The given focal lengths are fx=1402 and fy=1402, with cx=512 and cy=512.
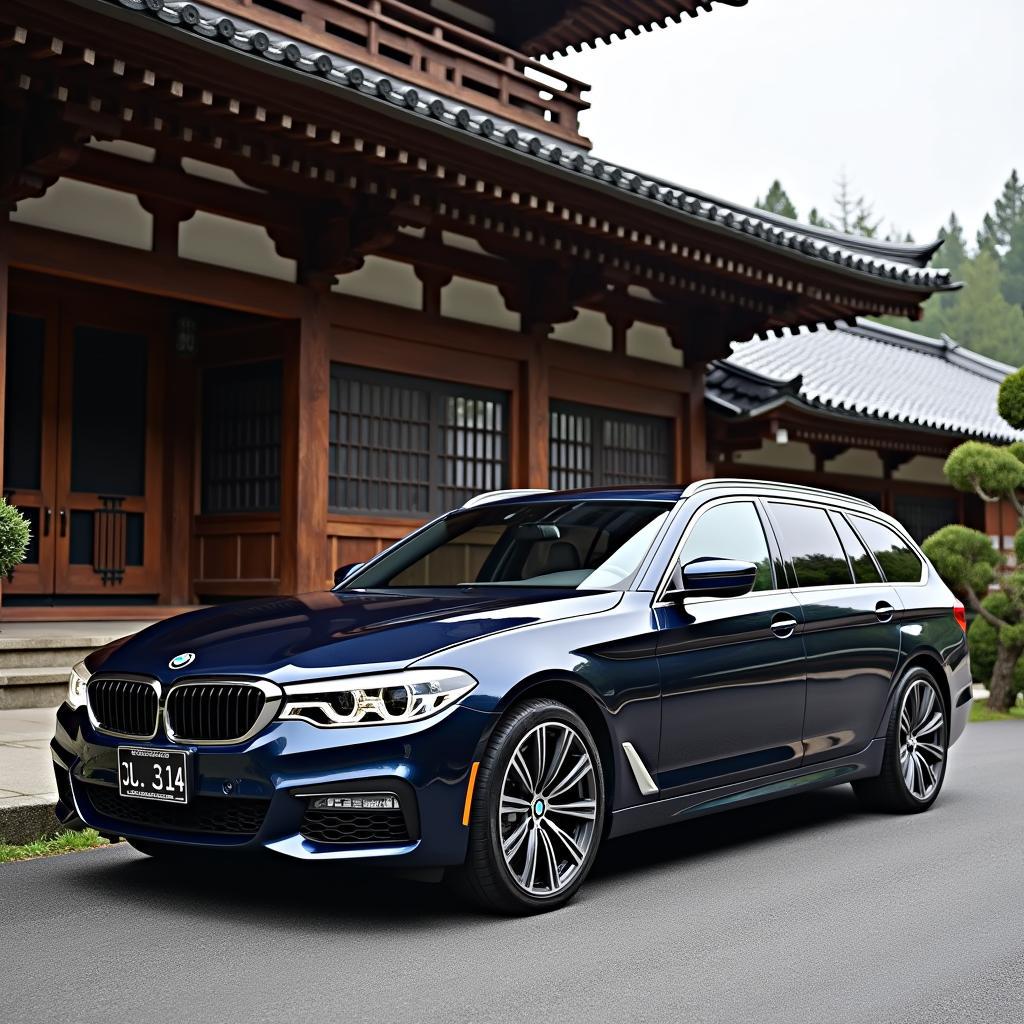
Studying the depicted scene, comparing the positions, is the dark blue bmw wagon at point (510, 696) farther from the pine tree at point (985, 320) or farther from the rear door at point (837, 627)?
the pine tree at point (985, 320)

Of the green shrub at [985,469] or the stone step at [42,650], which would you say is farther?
the green shrub at [985,469]

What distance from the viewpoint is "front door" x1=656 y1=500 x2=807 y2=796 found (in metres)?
5.44

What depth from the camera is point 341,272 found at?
11352 mm

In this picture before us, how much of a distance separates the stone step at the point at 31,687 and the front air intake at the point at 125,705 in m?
4.01

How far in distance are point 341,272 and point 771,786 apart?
6673 mm

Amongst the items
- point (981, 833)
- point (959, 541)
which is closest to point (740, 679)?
point (981, 833)

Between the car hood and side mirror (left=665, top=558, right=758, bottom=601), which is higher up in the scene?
side mirror (left=665, top=558, right=758, bottom=601)

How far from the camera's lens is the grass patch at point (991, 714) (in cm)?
1294

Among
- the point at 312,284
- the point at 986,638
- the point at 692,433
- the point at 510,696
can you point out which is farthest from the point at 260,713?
the point at 692,433

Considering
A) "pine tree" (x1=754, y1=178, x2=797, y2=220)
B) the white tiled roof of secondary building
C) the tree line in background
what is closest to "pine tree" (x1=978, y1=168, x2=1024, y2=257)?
the tree line in background

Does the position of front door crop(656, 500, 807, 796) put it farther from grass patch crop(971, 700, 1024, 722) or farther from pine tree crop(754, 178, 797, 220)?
pine tree crop(754, 178, 797, 220)

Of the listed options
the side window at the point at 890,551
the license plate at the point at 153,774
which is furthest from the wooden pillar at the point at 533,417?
the license plate at the point at 153,774

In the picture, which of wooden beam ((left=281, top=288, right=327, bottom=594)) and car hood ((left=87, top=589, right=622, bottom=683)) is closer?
car hood ((left=87, top=589, right=622, bottom=683))

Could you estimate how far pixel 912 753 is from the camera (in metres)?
7.14
